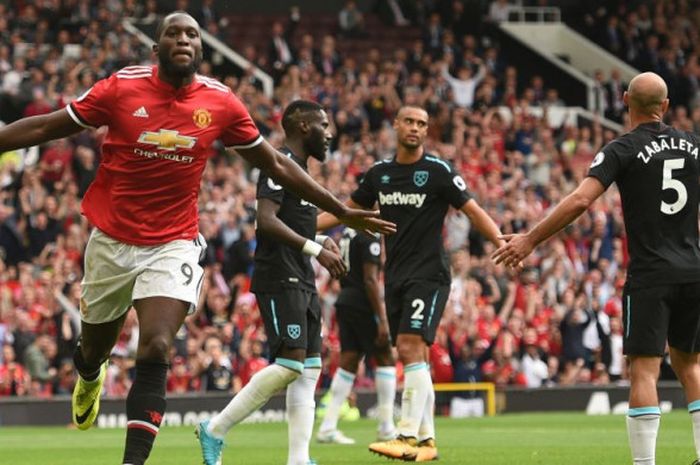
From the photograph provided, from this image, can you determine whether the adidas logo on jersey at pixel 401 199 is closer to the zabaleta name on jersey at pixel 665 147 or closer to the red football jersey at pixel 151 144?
the zabaleta name on jersey at pixel 665 147

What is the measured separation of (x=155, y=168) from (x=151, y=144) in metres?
0.16

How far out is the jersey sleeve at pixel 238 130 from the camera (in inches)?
376

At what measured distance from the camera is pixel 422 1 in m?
34.4

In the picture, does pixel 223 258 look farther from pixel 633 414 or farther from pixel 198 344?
pixel 633 414

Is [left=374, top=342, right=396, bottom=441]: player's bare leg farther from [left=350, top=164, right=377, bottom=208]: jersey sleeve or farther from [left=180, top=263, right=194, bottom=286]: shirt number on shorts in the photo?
[left=180, top=263, right=194, bottom=286]: shirt number on shorts

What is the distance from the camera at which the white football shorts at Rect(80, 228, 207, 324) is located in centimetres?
932

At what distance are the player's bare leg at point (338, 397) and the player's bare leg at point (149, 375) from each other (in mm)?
6116

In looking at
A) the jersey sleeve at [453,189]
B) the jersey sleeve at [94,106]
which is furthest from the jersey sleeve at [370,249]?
the jersey sleeve at [94,106]

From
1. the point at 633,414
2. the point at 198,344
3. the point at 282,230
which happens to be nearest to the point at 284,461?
the point at 282,230

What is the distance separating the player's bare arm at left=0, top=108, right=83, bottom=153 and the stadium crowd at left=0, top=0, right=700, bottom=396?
1158 cm

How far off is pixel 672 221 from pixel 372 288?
5.87 metres

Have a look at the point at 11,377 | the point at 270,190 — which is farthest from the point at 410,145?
the point at 11,377

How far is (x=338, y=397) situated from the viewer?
15.5 meters

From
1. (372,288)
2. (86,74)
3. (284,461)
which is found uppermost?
(86,74)
